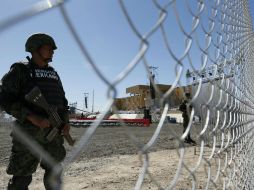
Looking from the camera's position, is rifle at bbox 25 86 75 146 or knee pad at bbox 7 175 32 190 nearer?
rifle at bbox 25 86 75 146

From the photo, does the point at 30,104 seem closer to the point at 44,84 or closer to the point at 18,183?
the point at 44,84

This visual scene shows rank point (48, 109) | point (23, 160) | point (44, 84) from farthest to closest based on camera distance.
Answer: point (44, 84)
point (23, 160)
point (48, 109)

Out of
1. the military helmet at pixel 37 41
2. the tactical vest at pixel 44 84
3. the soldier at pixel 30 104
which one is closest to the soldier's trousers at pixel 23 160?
the soldier at pixel 30 104

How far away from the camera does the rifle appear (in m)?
2.65

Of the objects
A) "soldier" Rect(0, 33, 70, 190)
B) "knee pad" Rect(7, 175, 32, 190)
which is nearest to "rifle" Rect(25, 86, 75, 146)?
"soldier" Rect(0, 33, 70, 190)

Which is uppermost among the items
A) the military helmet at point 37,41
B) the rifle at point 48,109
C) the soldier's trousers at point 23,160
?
the military helmet at point 37,41

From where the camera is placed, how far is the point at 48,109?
275 cm

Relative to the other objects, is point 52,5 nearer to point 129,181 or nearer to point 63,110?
point 63,110

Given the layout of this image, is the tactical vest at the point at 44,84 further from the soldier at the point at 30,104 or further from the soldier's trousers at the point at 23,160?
the soldier's trousers at the point at 23,160

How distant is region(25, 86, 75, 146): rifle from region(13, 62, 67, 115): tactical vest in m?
0.09

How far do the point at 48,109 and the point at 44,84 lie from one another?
29 centimetres

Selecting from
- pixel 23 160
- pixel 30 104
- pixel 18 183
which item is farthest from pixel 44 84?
pixel 18 183

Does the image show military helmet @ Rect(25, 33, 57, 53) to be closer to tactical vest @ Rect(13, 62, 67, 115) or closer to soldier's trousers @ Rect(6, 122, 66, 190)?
tactical vest @ Rect(13, 62, 67, 115)

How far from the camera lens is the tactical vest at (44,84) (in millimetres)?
2859
